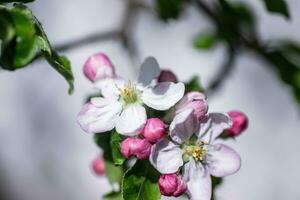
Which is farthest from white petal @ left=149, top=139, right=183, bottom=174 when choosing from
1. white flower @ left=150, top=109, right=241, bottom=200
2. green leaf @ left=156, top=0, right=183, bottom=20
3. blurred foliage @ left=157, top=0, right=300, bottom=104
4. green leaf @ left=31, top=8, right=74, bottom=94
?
green leaf @ left=156, top=0, right=183, bottom=20

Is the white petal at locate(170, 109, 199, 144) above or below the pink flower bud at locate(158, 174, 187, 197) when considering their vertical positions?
above

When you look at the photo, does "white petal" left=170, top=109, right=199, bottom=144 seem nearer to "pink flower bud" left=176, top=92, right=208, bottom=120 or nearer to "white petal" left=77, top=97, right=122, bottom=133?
"pink flower bud" left=176, top=92, right=208, bottom=120

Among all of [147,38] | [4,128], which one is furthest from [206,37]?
[4,128]

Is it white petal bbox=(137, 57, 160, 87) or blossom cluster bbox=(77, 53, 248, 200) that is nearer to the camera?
blossom cluster bbox=(77, 53, 248, 200)

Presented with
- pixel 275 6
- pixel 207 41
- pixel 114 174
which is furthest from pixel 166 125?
pixel 207 41

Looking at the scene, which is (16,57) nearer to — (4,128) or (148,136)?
(148,136)

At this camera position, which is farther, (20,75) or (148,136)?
(20,75)

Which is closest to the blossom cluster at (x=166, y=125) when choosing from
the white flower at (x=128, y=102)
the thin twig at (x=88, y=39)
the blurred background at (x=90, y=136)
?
the white flower at (x=128, y=102)
